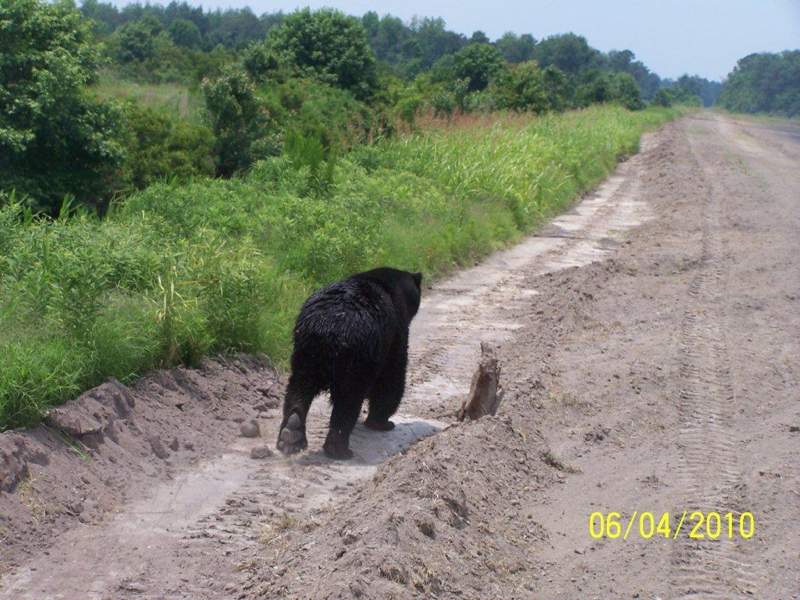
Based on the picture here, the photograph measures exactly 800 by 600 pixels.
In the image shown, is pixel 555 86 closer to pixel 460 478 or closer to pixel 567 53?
pixel 460 478

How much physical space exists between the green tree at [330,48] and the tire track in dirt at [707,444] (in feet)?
48.0

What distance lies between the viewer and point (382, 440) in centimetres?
669

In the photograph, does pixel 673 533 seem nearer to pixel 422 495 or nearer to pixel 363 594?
pixel 422 495

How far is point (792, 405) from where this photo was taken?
7.15 m

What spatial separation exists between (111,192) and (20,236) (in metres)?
4.28

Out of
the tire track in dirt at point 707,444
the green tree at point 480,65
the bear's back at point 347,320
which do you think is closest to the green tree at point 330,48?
the tire track in dirt at point 707,444

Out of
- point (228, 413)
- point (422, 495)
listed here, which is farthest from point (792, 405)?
point (228, 413)

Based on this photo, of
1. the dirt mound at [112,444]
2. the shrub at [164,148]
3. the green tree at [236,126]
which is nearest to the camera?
the dirt mound at [112,444]

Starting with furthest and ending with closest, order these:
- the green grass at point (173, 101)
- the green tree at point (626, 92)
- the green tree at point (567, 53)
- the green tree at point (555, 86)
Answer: the green tree at point (567, 53), the green tree at point (626, 92), the green tree at point (555, 86), the green grass at point (173, 101)

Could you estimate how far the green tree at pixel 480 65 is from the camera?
39656 millimetres

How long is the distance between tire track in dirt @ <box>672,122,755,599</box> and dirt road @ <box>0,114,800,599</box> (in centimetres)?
2

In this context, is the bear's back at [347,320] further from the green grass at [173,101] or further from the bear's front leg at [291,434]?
the green grass at [173,101]

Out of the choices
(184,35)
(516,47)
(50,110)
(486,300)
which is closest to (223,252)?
(50,110)
